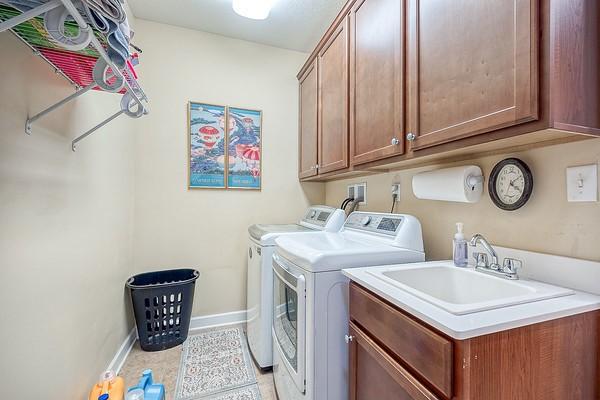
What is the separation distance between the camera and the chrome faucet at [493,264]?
0.97 meters

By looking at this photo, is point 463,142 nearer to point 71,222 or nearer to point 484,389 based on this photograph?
point 484,389

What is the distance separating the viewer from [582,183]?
33.4 inches

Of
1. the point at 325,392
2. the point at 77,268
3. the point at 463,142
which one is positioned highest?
the point at 463,142

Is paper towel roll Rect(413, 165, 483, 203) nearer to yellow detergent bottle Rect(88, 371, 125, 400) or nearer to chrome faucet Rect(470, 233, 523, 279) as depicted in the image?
chrome faucet Rect(470, 233, 523, 279)

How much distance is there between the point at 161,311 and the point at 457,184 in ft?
7.01

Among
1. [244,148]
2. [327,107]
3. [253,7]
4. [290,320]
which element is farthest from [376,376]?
[253,7]

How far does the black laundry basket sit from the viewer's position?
1.96 m

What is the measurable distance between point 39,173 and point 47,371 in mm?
772

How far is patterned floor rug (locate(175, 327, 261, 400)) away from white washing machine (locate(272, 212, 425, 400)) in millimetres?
363

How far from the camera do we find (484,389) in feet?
2.01

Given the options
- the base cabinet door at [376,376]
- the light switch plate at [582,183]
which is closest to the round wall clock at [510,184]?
the light switch plate at [582,183]

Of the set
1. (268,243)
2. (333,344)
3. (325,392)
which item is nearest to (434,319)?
(333,344)

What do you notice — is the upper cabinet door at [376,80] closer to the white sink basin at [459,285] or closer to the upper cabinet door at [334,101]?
the upper cabinet door at [334,101]

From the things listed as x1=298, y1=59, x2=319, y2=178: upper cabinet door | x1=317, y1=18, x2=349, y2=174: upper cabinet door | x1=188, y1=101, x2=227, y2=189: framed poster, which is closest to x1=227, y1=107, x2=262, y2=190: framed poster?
x1=188, y1=101, x2=227, y2=189: framed poster
